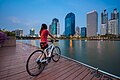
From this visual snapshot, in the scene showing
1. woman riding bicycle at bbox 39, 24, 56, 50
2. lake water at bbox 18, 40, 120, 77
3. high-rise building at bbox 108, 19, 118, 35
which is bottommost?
lake water at bbox 18, 40, 120, 77

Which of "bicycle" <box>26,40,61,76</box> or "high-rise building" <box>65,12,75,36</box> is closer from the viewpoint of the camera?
"bicycle" <box>26,40,61,76</box>

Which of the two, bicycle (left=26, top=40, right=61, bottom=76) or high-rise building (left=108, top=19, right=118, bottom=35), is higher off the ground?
high-rise building (left=108, top=19, right=118, bottom=35)

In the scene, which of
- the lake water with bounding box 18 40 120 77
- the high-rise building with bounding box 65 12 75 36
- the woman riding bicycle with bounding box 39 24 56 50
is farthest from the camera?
the high-rise building with bounding box 65 12 75 36

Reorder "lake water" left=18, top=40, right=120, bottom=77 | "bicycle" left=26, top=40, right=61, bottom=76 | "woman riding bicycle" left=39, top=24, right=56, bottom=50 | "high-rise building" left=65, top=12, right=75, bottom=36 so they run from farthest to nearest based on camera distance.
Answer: "high-rise building" left=65, top=12, right=75, bottom=36, "lake water" left=18, top=40, right=120, bottom=77, "woman riding bicycle" left=39, top=24, right=56, bottom=50, "bicycle" left=26, top=40, right=61, bottom=76

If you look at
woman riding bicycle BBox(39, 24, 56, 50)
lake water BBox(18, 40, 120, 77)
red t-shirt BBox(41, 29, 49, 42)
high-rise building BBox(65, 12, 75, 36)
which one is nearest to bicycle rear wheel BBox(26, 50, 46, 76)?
woman riding bicycle BBox(39, 24, 56, 50)

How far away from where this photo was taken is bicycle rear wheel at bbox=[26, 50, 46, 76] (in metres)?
3.18

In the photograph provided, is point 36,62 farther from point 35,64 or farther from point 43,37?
point 43,37

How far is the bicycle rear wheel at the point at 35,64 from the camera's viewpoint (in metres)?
3.18

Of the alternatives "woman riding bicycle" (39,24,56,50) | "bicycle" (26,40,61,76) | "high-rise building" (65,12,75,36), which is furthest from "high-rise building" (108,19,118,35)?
"bicycle" (26,40,61,76)

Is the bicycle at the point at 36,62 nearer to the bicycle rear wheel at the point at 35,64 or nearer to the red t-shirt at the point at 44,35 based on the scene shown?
the bicycle rear wheel at the point at 35,64

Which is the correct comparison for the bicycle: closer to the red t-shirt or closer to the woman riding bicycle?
the woman riding bicycle

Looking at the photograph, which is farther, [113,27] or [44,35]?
[113,27]

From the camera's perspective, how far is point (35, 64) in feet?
11.5

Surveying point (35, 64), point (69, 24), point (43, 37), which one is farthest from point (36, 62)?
point (69, 24)
